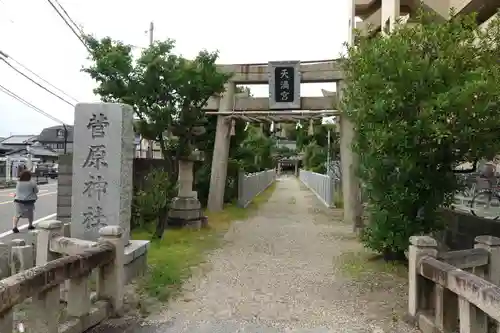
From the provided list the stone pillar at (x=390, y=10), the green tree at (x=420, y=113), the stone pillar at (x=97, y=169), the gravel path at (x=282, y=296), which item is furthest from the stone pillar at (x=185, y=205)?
the stone pillar at (x=390, y=10)

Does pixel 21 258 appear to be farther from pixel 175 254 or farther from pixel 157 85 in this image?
pixel 157 85

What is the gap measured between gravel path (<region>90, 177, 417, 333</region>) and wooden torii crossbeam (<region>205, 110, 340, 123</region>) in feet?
17.6

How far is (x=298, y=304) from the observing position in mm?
6121

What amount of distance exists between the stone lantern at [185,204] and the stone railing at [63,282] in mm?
5876

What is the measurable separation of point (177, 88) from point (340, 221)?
24.2 feet

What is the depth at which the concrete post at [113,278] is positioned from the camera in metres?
5.44

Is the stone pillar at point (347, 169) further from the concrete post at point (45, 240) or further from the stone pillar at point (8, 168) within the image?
the stone pillar at point (8, 168)

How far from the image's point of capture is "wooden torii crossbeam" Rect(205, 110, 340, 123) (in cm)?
1504

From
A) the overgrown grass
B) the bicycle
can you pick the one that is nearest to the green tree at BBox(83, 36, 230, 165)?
the overgrown grass

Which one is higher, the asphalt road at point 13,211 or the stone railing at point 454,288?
the stone railing at point 454,288

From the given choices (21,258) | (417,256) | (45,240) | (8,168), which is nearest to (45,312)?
(45,240)

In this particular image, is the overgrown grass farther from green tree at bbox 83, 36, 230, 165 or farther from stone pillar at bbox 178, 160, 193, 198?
green tree at bbox 83, 36, 230, 165

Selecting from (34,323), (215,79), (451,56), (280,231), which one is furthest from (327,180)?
(34,323)

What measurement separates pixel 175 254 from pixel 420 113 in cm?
523
